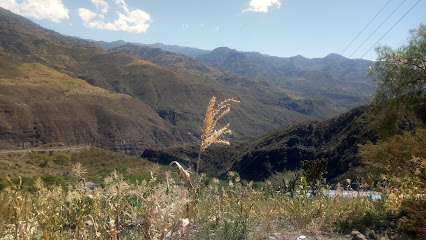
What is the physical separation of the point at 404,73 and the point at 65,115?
7046cm

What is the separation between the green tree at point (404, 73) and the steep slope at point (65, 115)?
205 feet

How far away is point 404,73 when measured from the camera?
14.1 meters

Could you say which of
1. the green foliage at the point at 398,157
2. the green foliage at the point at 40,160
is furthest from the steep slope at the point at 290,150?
the green foliage at the point at 398,157

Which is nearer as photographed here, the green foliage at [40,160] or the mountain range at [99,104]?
the green foliage at [40,160]

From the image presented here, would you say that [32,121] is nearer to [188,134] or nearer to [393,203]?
[188,134]

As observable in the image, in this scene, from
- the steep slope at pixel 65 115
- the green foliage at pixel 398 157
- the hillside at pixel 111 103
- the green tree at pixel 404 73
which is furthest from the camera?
the hillside at pixel 111 103

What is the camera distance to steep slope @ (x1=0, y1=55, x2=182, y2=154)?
60.3 metres

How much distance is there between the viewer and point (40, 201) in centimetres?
277

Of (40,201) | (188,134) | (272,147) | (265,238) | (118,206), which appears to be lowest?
(188,134)

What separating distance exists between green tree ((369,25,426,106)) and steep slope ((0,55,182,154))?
62.5m

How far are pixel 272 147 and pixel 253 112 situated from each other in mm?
96497

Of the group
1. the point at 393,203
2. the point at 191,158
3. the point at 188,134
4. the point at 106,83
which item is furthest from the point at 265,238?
the point at 106,83

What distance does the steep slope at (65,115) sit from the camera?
6035cm

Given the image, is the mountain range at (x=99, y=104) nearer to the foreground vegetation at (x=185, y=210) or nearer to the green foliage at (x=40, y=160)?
the green foliage at (x=40, y=160)
